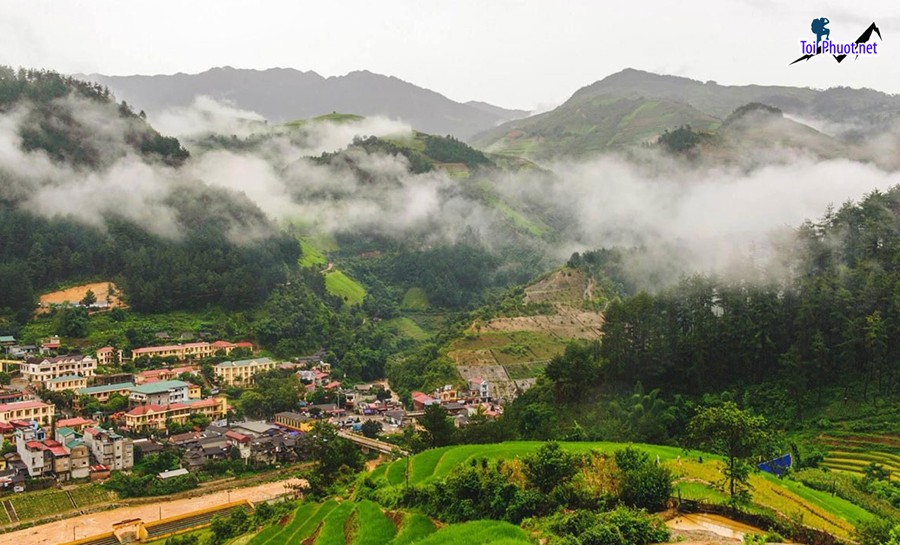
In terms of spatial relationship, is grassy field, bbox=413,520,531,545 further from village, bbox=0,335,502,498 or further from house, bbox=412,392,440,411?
house, bbox=412,392,440,411

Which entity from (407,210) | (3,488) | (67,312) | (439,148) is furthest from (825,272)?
(439,148)

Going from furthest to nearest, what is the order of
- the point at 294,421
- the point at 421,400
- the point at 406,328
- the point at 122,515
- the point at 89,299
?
the point at 406,328, the point at 89,299, the point at 421,400, the point at 294,421, the point at 122,515

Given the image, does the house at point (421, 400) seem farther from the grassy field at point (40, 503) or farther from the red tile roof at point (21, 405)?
the red tile roof at point (21, 405)

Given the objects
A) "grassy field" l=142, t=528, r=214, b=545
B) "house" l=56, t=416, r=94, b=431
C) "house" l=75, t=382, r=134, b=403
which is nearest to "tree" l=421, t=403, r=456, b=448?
"grassy field" l=142, t=528, r=214, b=545

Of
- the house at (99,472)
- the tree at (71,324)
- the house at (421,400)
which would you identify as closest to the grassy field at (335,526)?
the house at (99,472)

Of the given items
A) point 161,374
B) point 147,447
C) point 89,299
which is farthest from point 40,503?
point 89,299

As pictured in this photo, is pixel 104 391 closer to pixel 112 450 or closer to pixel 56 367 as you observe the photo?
pixel 56 367

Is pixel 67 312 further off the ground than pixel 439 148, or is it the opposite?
pixel 439 148

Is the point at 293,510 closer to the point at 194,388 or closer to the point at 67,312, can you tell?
the point at 194,388
